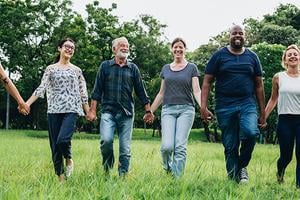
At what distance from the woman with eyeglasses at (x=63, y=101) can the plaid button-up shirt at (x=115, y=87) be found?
0.32 metres

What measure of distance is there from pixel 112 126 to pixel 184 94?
1.14m

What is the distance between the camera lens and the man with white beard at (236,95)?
7062mm

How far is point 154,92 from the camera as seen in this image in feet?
139

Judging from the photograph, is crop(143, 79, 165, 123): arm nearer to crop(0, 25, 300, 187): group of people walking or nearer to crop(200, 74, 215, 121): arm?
crop(0, 25, 300, 187): group of people walking

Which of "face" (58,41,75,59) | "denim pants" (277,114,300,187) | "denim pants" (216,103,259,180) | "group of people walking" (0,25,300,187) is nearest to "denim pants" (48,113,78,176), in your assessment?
"group of people walking" (0,25,300,187)

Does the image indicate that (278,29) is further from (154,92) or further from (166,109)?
(166,109)

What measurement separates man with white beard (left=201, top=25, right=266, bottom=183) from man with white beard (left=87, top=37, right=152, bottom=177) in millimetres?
1117

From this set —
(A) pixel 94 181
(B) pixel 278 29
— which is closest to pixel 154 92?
(B) pixel 278 29

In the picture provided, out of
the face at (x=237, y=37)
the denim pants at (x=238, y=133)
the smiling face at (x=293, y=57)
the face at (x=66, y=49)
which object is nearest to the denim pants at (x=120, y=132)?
the face at (x=66, y=49)

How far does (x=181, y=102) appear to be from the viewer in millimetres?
7582

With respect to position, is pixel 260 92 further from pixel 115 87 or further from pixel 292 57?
pixel 115 87

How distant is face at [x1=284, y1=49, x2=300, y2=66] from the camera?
7582 millimetres

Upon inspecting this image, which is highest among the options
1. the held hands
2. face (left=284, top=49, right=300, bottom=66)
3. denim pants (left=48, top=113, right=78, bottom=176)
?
face (left=284, top=49, right=300, bottom=66)

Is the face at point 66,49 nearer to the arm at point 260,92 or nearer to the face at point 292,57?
the arm at point 260,92
